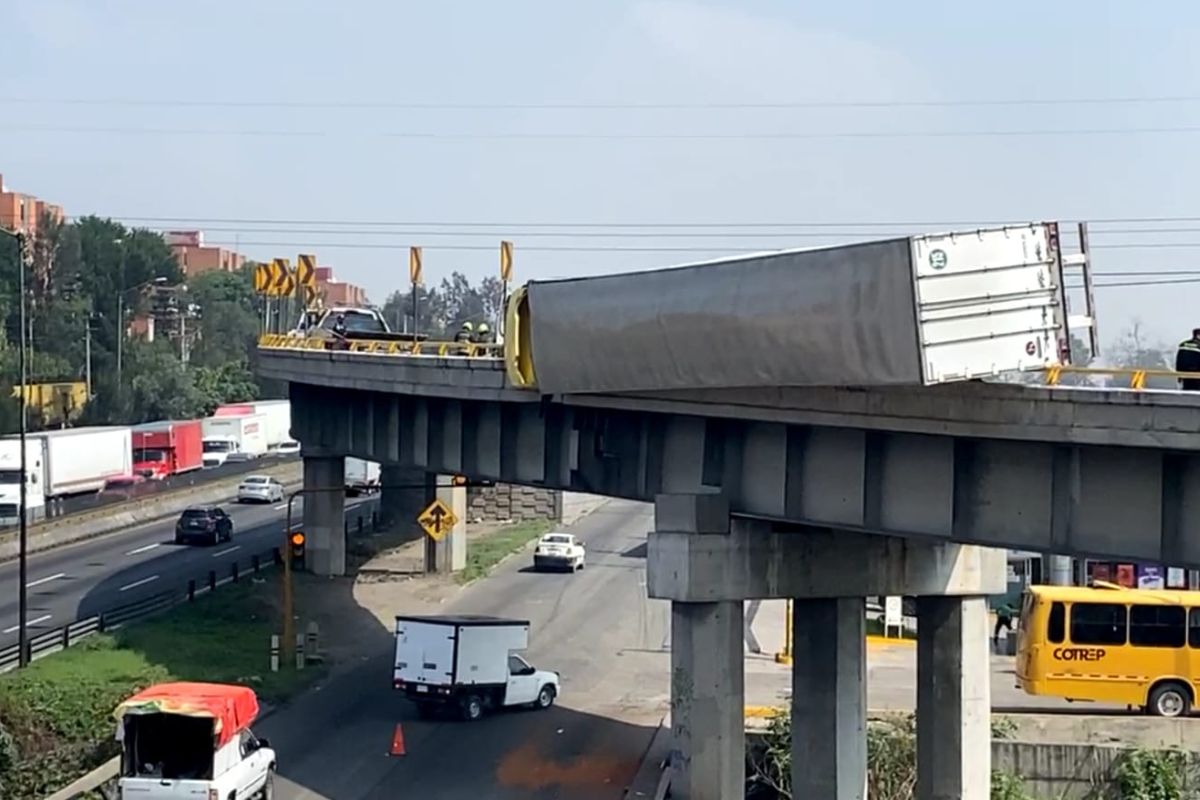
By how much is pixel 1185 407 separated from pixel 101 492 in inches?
2591

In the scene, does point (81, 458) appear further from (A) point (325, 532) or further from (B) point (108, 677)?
(B) point (108, 677)

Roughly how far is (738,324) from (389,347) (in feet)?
69.1

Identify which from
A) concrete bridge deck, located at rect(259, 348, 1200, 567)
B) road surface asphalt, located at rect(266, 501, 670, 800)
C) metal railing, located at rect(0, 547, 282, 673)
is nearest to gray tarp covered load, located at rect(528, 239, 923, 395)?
concrete bridge deck, located at rect(259, 348, 1200, 567)

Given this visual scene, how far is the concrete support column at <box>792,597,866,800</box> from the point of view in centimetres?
3023

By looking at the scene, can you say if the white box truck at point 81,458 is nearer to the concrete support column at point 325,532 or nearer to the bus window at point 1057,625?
the concrete support column at point 325,532

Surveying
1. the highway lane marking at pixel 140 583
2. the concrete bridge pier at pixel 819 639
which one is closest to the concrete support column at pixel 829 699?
the concrete bridge pier at pixel 819 639

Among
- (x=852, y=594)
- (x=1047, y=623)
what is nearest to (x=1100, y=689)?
(x=1047, y=623)

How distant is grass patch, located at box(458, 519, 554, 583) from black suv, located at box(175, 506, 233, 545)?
32.4 feet

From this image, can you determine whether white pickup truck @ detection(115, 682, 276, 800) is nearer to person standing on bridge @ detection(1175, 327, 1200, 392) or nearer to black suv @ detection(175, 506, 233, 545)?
person standing on bridge @ detection(1175, 327, 1200, 392)

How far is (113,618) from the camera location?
145 ft

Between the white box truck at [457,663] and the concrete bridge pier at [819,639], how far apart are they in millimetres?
8377

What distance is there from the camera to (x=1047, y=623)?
37719 millimetres

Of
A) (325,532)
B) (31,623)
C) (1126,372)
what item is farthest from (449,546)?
(1126,372)

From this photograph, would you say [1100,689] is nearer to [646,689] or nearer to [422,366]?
[646,689]
